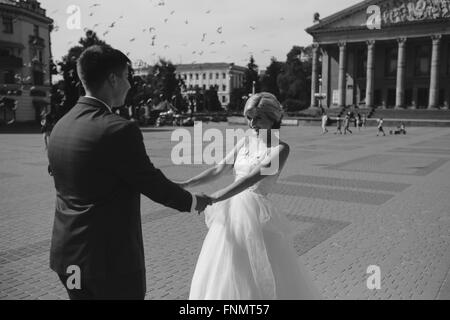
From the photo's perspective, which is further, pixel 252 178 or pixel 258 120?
pixel 258 120

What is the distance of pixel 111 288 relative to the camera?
2535 mm

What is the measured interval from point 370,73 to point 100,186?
7052cm

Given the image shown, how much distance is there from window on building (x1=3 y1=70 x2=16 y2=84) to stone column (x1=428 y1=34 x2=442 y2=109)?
185ft

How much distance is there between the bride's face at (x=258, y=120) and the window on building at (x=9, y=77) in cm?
5423

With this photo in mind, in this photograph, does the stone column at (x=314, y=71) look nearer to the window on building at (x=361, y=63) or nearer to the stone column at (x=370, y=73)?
the window on building at (x=361, y=63)

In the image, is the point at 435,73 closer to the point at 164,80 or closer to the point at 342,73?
the point at 342,73

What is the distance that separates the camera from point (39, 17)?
56.2 meters

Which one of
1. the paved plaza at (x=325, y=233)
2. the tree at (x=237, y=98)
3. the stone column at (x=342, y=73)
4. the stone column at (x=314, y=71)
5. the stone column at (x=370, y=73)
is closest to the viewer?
the paved plaza at (x=325, y=233)

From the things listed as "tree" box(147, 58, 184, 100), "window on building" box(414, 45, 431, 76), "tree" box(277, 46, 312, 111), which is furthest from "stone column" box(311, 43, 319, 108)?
"tree" box(147, 58, 184, 100)

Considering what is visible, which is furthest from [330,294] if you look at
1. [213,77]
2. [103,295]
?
[213,77]

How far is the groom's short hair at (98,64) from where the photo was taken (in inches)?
98.3

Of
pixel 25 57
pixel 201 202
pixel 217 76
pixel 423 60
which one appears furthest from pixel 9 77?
pixel 217 76

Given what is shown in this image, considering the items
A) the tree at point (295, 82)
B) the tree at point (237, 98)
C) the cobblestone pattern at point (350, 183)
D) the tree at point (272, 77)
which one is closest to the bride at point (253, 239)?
the cobblestone pattern at point (350, 183)
